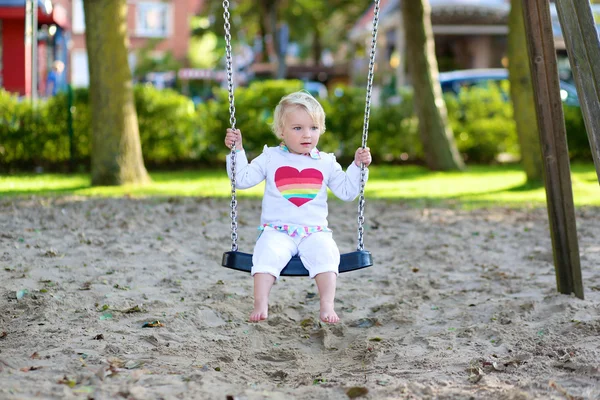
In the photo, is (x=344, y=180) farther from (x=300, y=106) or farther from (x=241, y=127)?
(x=241, y=127)

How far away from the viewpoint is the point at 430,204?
9.23 m

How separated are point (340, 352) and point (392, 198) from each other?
5835 millimetres

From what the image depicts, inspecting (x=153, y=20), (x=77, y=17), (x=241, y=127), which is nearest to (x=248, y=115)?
(x=241, y=127)

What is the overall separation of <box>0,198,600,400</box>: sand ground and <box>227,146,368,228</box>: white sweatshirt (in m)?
0.62

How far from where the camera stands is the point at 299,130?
4.25 m

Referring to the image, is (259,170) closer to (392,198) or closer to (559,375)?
(559,375)

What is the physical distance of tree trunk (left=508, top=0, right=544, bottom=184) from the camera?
10.4m

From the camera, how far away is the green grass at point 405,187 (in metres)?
9.62

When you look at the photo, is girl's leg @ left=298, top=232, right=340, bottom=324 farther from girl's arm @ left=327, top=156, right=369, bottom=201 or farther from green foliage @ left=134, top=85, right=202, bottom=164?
green foliage @ left=134, top=85, right=202, bottom=164

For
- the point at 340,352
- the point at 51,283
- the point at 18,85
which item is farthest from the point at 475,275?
the point at 18,85

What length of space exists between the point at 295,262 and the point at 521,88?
714 centimetres

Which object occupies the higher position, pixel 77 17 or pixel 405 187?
pixel 77 17

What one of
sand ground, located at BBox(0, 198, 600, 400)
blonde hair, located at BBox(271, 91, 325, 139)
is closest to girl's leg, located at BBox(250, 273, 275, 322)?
sand ground, located at BBox(0, 198, 600, 400)

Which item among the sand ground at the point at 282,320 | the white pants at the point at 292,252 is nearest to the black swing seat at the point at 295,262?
the white pants at the point at 292,252
